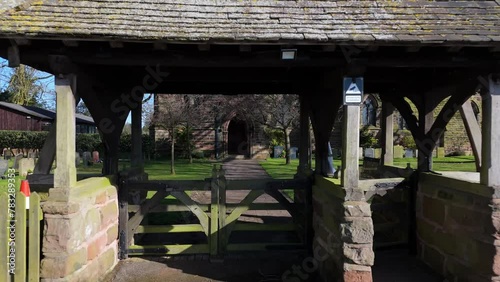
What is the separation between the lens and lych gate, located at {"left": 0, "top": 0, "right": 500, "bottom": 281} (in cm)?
442

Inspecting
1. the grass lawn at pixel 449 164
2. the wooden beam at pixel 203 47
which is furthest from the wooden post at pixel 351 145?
the grass lawn at pixel 449 164

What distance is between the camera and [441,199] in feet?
18.1

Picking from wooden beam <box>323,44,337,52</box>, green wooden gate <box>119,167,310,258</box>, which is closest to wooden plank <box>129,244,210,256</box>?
green wooden gate <box>119,167,310,258</box>

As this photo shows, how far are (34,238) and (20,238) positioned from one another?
140 millimetres

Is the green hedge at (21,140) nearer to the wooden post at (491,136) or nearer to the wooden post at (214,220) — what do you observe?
the wooden post at (214,220)

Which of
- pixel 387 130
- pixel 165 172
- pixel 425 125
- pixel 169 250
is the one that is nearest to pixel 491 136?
pixel 425 125

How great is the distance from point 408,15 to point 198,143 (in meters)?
23.7

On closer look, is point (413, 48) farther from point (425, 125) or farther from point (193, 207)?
point (193, 207)

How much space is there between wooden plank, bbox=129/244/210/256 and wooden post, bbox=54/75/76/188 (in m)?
2.22

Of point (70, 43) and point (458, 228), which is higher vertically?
point (70, 43)

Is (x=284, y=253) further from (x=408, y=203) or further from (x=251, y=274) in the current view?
(x=408, y=203)

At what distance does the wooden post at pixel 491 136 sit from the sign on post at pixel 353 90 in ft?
5.22

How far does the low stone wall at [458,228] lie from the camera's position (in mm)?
4527

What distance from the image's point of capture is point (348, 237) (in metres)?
4.55
